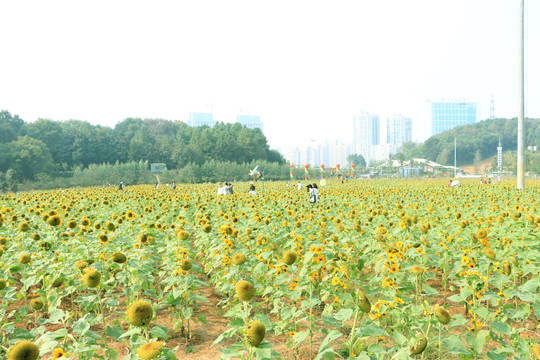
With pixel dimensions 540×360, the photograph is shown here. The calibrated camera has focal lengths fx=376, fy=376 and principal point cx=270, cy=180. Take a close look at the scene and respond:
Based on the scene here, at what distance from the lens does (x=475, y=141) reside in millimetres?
115062

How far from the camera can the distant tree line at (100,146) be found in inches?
1587

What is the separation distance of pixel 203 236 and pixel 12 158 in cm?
4209

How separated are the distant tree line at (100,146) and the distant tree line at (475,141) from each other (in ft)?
196

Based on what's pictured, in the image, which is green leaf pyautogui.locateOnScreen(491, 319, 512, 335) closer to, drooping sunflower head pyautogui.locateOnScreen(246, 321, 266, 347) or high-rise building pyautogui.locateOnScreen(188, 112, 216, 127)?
drooping sunflower head pyautogui.locateOnScreen(246, 321, 266, 347)

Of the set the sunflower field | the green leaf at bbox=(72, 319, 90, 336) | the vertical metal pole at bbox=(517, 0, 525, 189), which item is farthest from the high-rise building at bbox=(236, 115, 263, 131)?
the green leaf at bbox=(72, 319, 90, 336)

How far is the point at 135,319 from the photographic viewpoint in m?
1.91

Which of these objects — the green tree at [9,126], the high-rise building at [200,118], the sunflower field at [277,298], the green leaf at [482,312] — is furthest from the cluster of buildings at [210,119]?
the green leaf at [482,312]

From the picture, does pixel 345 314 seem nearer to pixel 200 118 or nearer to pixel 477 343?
pixel 477 343

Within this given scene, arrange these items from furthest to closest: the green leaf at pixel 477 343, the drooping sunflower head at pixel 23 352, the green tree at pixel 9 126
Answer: the green tree at pixel 9 126 → the green leaf at pixel 477 343 → the drooping sunflower head at pixel 23 352

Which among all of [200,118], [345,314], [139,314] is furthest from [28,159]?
[200,118]

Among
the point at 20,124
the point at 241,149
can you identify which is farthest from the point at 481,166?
the point at 20,124

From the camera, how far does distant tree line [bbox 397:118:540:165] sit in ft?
362

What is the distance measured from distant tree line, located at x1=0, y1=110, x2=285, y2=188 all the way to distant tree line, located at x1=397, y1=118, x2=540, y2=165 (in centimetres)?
5961

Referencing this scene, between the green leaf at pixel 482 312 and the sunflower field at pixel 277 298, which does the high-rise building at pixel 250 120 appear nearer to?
the sunflower field at pixel 277 298
